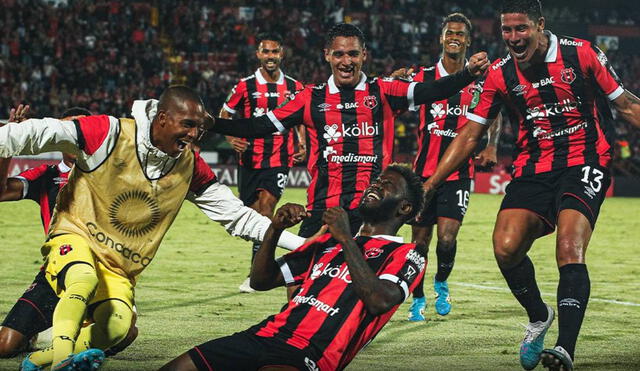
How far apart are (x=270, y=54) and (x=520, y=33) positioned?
5.12 meters

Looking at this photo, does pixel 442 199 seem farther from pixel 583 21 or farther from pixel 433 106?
pixel 583 21

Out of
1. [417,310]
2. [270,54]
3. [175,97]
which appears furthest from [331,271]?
[270,54]

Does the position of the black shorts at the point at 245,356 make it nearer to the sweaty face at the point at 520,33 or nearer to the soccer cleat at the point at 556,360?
the soccer cleat at the point at 556,360

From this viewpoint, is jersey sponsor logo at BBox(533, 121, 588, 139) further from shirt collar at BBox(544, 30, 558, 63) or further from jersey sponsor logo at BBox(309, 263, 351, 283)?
jersey sponsor logo at BBox(309, 263, 351, 283)

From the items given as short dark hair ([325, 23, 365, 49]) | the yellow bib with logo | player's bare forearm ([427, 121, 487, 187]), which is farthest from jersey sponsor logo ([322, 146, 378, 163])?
the yellow bib with logo

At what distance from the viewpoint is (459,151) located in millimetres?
7363

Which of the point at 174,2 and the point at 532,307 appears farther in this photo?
the point at 174,2

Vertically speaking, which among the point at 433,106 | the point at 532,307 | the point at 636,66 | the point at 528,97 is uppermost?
the point at 528,97

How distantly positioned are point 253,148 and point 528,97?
16.9ft

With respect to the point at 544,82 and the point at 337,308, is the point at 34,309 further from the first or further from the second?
the point at 544,82

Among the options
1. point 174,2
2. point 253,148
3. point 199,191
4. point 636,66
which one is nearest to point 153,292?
point 253,148

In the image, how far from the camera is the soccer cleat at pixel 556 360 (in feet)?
18.5

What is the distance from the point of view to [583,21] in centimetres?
4369

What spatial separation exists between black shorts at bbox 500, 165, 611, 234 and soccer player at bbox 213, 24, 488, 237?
117 centimetres
